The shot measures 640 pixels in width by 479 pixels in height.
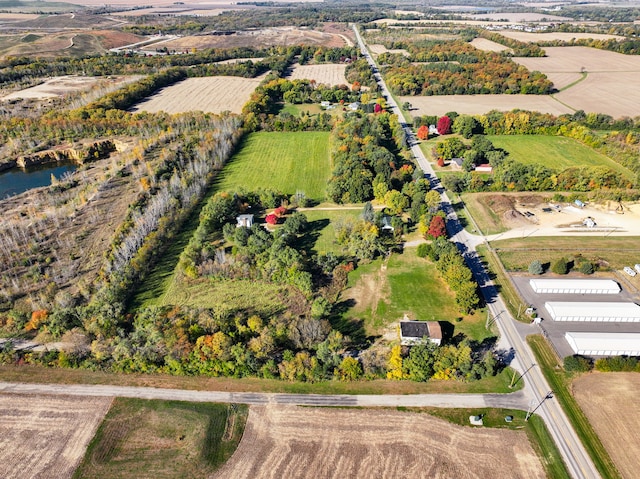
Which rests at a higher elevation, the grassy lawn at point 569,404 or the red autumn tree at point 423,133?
the red autumn tree at point 423,133

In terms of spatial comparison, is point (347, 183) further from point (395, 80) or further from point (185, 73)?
point (185, 73)

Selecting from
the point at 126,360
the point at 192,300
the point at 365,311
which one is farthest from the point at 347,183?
the point at 126,360

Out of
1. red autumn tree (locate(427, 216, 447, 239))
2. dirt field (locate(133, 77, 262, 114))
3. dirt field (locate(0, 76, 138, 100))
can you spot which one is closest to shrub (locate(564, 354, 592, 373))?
red autumn tree (locate(427, 216, 447, 239))

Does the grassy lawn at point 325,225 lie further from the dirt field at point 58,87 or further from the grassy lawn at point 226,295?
the dirt field at point 58,87

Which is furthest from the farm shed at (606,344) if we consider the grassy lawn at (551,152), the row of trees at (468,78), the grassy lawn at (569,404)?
the row of trees at (468,78)

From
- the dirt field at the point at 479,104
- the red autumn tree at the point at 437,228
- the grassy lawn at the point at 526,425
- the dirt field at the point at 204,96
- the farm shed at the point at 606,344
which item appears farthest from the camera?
the dirt field at the point at 204,96

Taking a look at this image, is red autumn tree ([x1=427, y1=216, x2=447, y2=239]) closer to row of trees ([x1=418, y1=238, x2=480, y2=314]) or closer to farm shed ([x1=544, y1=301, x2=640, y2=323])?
row of trees ([x1=418, y1=238, x2=480, y2=314])
